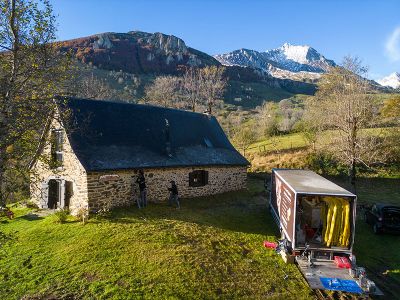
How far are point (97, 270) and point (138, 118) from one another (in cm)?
1338

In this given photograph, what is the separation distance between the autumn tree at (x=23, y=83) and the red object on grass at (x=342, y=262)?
11.6m

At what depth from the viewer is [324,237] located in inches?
510

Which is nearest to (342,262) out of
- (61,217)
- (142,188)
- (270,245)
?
(270,245)

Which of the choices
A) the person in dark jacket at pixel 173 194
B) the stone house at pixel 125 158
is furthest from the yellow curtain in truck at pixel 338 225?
the stone house at pixel 125 158

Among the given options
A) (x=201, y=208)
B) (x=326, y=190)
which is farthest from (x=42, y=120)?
(x=201, y=208)

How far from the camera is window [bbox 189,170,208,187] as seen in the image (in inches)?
927

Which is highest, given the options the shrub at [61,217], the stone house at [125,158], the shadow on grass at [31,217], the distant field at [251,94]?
the distant field at [251,94]

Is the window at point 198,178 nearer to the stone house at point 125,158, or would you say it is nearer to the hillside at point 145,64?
the stone house at point 125,158

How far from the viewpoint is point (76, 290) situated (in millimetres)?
10523

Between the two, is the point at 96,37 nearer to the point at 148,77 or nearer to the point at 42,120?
the point at 148,77

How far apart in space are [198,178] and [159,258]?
1157cm

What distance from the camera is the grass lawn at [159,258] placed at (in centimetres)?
1088

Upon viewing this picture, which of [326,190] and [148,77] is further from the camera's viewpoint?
[148,77]

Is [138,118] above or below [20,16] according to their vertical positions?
below
